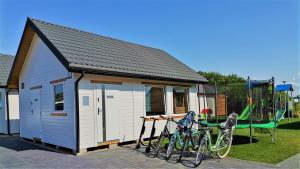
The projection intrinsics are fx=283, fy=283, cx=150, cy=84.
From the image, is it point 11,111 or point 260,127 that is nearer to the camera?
point 260,127

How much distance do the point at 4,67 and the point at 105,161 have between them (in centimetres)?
1200

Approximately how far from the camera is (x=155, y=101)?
12094 mm

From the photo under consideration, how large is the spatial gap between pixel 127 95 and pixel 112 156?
9.10ft

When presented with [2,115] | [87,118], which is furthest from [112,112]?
[2,115]

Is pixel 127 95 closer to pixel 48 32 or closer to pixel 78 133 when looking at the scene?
pixel 78 133

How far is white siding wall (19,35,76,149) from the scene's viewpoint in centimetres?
928

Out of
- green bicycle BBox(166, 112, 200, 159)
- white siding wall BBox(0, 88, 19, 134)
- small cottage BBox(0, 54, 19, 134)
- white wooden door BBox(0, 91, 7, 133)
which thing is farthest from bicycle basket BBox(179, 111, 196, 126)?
white wooden door BBox(0, 91, 7, 133)

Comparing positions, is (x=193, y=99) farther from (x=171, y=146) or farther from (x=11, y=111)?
(x=11, y=111)

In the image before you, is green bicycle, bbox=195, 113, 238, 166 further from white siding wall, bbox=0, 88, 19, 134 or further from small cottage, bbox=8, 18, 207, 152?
white siding wall, bbox=0, 88, 19, 134

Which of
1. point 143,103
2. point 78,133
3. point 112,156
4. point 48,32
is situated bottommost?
point 112,156

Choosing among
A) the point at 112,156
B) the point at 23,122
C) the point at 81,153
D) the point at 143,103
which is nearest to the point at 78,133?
the point at 81,153

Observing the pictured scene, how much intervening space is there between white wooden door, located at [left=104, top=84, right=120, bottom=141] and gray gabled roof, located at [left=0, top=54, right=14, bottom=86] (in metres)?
7.91

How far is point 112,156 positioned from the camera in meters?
8.43

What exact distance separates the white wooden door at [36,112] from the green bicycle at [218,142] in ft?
22.8
